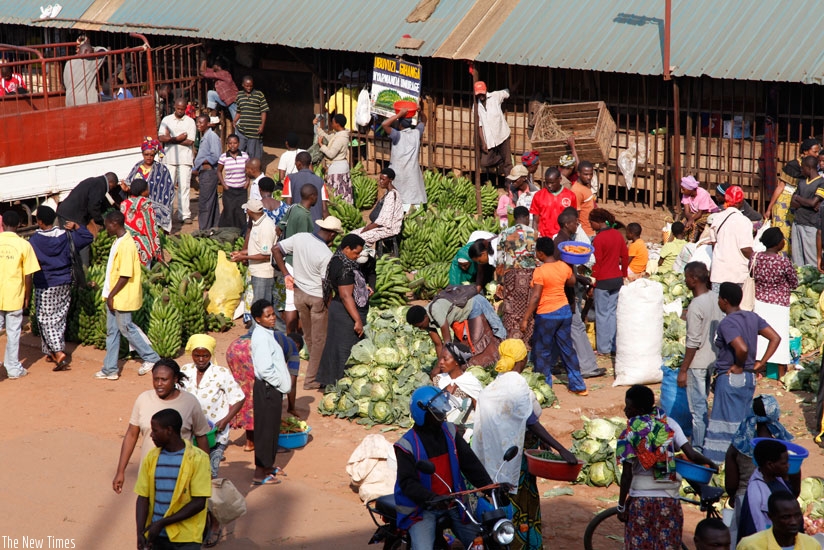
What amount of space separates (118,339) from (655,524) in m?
6.61

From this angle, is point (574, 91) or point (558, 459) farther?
point (574, 91)

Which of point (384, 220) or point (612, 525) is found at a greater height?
point (384, 220)

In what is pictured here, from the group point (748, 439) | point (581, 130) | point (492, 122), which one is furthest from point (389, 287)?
point (748, 439)

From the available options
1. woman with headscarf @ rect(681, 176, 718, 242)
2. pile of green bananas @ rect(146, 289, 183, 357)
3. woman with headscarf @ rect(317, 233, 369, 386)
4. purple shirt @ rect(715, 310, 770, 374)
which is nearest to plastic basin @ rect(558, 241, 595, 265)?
woman with headscarf @ rect(317, 233, 369, 386)

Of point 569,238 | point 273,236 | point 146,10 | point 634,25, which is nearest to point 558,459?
point 569,238

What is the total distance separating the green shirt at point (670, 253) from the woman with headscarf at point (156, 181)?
6.28 meters

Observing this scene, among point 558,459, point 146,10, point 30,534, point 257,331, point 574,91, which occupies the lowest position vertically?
point 30,534

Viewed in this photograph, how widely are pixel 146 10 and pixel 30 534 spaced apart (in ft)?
46.7

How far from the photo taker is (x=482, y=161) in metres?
16.8

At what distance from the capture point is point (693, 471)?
21.9 ft

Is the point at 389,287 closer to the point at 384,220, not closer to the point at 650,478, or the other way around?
the point at 384,220

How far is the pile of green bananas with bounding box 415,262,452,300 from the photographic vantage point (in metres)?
13.6

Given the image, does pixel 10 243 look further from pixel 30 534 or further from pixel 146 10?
pixel 146 10

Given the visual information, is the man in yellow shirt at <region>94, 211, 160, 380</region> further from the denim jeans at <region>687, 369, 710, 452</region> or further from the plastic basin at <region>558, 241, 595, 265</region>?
the denim jeans at <region>687, 369, 710, 452</region>
